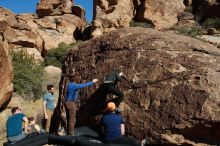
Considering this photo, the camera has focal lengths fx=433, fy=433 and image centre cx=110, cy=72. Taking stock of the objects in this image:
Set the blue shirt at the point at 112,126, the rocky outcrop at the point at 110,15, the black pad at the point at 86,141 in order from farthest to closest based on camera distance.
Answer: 1. the rocky outcrop at the point at 110,15
2. the black pad at the point at 86,141
3. the blue shirt at the point at 112,126

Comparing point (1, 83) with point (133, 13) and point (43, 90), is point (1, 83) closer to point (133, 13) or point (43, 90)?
point (43, 90)

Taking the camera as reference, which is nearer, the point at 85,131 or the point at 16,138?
the point at 16,138

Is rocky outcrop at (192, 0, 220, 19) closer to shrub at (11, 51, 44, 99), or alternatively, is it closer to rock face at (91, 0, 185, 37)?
rock face at (91, 0, 185, 37)

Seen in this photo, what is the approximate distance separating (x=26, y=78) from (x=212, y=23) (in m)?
17.8

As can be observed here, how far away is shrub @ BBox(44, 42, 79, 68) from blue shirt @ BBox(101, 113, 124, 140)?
101 ft

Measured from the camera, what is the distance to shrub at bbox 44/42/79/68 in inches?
1549

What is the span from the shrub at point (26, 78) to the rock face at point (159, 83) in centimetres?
1621

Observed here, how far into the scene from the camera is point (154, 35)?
1060 centimetres

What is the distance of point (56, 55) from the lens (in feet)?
135

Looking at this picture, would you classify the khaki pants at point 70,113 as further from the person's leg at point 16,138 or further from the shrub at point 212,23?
the shrub at point 212,23

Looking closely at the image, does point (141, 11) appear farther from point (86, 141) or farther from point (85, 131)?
point (86, 141)

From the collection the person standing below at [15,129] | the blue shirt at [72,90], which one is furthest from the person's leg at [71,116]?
the person standing below at [15,129]

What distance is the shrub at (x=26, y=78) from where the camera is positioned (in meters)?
26.8

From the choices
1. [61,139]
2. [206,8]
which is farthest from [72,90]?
[206,8]
